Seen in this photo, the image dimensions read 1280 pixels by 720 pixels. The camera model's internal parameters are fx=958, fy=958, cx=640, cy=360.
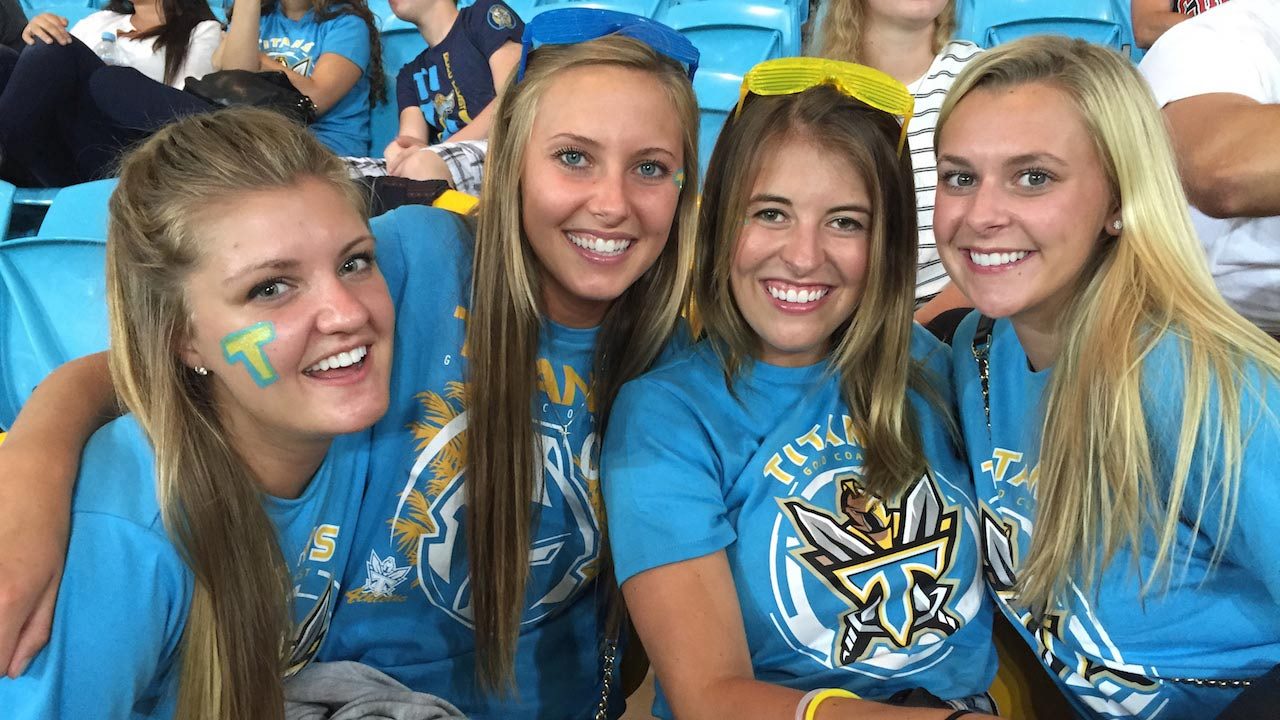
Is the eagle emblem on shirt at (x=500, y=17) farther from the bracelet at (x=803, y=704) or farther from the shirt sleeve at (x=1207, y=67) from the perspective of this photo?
the bracelet at (x=803, y=704)

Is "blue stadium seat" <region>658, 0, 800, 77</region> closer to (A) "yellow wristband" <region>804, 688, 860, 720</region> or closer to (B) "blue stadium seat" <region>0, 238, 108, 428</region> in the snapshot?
(B) "blue stadium seat" <region>0, 238, 108, 428</region>

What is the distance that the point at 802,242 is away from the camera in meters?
1.23

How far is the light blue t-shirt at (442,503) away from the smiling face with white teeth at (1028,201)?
0.54m

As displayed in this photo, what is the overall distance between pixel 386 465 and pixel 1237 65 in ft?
4.49

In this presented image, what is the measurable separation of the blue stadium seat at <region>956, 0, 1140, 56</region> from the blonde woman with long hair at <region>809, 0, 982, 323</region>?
718mm

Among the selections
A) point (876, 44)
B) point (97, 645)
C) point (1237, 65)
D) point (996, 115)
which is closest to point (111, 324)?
point (97, 645)

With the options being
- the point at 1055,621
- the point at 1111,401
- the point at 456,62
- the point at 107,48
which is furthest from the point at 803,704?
the point at 107,48

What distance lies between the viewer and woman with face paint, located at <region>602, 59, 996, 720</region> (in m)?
1.15

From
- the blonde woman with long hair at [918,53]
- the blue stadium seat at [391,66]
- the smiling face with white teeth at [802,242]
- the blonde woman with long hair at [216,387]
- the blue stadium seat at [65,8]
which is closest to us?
the blonde woman with long hair at [216,387]

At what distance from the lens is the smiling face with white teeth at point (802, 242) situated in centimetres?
124

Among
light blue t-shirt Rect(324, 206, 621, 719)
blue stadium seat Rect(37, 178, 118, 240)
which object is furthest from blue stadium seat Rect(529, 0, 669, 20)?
light blue t-shirt Rect(324, 206, 621, 719)

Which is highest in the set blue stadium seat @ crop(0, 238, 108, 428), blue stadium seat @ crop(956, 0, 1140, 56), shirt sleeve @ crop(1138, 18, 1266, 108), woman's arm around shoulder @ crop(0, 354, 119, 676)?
blue stadium seat @ crop(956, 0, 1140, 56)

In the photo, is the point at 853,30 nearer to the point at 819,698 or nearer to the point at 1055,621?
the point at 1055,621

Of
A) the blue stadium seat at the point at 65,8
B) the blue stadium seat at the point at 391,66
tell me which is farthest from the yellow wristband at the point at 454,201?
the blue stadium seat at the point at 65,8
